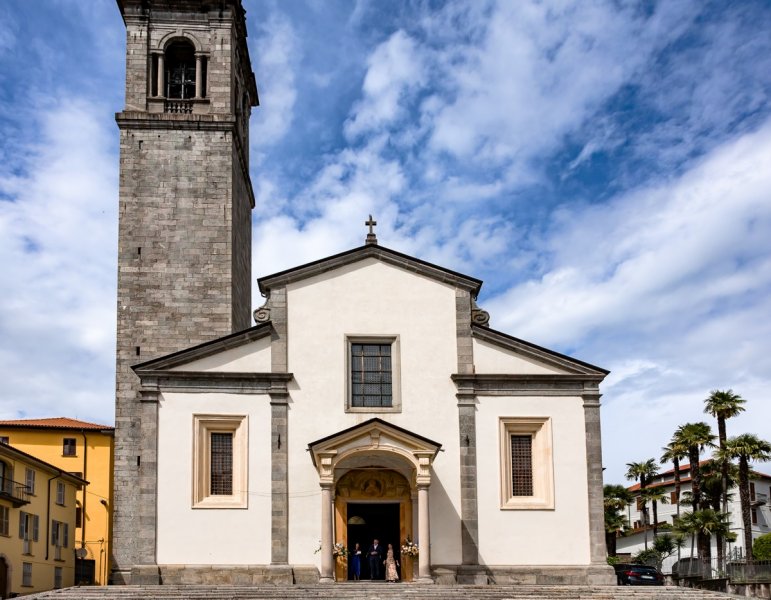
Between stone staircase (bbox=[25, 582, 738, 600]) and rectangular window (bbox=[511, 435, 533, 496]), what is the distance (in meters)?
3.35

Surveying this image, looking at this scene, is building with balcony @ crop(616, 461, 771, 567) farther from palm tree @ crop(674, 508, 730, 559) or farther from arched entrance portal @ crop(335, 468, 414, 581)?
arched entrance portal @ crop(335, 468, 414, 581)

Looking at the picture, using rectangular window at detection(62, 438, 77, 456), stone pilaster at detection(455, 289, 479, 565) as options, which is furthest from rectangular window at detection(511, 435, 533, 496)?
rectangular window at detection(62, 438, 77, 456)

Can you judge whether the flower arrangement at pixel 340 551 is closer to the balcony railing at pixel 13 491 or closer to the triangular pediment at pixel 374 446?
the triangular pediment at pixel 374 446

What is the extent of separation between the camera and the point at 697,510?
45781 millimetres

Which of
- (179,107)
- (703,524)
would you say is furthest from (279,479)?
(703,524)

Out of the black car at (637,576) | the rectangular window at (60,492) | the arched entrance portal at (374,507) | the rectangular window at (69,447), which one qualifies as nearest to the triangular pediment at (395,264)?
the arched entrance portal at (374,507)

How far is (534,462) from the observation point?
28062 mm

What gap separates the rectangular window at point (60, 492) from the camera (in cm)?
4666

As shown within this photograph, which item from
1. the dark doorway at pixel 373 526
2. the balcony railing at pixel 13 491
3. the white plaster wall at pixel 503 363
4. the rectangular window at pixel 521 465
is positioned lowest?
the dark doorway at pixel 373 526

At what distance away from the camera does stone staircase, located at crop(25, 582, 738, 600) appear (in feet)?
75.1

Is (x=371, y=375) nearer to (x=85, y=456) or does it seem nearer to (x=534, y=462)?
(x=534, y=462)

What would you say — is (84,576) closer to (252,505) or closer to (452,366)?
(252,505)

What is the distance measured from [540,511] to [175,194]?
16.9 meters

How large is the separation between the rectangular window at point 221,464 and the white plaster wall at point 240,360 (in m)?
1.90
